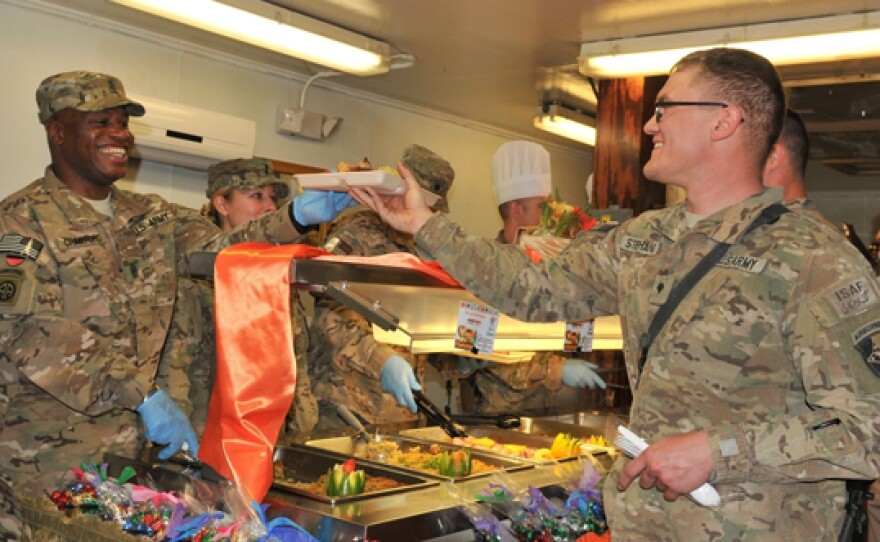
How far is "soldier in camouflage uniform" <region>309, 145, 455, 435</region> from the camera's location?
4027 mm

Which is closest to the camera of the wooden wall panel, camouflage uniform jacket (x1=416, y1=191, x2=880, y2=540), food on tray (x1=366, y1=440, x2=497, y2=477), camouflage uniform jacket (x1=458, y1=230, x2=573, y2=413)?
camouflage uniform jacket (x1=416, y1=191, x2=880, y2=540)

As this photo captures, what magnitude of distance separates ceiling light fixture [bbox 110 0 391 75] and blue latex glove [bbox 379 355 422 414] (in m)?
1.85

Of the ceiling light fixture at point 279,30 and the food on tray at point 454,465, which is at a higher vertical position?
the ceiling light fixture at point 279,30

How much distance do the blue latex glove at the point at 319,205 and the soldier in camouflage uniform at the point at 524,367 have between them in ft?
6.06

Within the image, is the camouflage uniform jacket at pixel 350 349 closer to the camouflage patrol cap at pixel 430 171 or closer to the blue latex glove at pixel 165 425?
the camouflage patrol cap at pixel 430 171

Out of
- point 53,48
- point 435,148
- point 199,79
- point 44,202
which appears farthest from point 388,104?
point 44,202

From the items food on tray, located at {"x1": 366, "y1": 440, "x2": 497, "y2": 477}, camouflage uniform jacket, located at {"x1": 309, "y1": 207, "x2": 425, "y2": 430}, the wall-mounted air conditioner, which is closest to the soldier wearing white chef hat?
camouflage uniform jacket, located at {"x1": 309, "y1": 207, "x2": 425, "y2": 430}

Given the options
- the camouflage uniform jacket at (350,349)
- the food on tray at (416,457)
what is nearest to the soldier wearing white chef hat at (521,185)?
the camouflage uniform jacket at (350,349)

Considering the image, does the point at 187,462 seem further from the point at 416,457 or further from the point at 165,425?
the point at 416,457

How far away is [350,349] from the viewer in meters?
3.94

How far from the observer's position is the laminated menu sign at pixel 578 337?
3371 mm

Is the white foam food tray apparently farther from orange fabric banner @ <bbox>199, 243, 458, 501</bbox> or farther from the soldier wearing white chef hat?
the soldier wearing white chef hat

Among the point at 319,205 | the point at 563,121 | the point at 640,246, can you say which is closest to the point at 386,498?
the point at 319,205

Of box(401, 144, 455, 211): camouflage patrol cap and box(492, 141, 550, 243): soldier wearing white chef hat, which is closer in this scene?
box(401, 144, 455, 211): camouflage patrol cap
